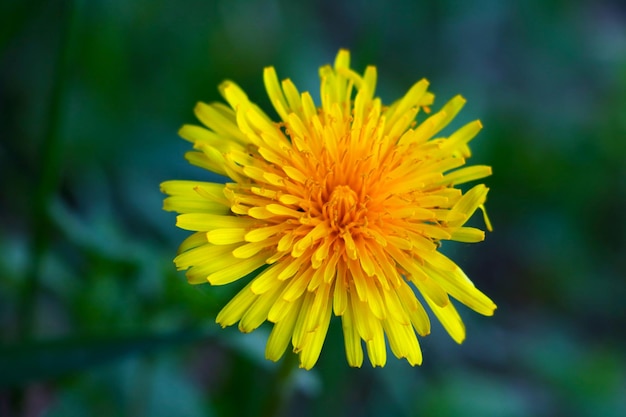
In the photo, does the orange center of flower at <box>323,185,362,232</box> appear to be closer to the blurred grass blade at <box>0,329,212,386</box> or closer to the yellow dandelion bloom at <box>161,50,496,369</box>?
the yellow dandelion bloom at <box>161,50,496,369</box>

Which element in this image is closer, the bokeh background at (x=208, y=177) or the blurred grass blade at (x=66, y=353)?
the blurred grass blade at (x=66, y=353)

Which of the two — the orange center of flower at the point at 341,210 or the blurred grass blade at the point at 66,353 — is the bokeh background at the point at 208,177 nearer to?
the blurred grass blade at the point at 66,353

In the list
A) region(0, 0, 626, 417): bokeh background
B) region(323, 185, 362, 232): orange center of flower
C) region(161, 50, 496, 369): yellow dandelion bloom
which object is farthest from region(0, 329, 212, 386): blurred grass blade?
region(323, 185, 362, 232): orange center of flower

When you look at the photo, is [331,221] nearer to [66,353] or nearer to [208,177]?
[66,353]

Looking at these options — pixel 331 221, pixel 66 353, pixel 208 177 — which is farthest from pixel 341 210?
pixel 208 177

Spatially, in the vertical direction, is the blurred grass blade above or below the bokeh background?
below

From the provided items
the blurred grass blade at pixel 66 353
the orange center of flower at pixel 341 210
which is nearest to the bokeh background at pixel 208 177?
the blurred grass blade at pixel 66 353
